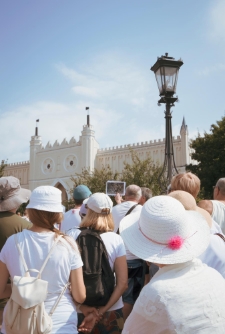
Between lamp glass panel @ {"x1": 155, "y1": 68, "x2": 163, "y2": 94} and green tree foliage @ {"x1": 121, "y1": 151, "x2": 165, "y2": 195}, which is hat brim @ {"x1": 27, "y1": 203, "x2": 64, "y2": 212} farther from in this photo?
green tree foliage @ {"x1": 121, "y1": 151, "x2": 165, "y2": 195}

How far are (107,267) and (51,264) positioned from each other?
2.04 ft

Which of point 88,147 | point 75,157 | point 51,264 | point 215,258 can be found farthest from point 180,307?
point 75,157

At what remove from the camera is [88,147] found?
3556 centimetres

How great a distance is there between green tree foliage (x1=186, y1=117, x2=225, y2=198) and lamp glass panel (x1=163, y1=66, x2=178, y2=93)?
50.7ft

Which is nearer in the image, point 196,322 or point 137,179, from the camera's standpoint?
point 196,322

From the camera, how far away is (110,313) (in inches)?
98.7

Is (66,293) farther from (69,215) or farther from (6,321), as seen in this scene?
(69,215)

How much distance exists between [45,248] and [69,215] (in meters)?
2.49

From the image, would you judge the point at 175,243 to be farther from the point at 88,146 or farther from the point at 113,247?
the point at 88,146

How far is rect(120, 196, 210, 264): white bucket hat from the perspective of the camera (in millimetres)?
1482

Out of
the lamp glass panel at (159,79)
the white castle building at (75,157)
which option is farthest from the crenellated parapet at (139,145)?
the lamp glass panel at (159,79)

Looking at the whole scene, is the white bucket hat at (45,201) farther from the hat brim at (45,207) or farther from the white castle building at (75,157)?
the white castle building at (75,157)

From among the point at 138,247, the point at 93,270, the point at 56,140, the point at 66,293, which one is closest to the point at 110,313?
the point at 93,270

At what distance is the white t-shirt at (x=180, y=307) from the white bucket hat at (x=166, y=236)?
0.09m
